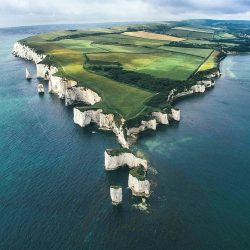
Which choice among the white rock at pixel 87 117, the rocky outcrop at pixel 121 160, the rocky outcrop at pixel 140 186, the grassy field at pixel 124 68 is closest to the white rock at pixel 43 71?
the grassy field at pixel 124 68

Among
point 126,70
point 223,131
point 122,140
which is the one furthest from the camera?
point 126,70

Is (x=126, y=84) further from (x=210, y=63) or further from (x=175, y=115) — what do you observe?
(x=210, y=63)

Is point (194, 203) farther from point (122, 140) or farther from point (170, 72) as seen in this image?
point (170, 72)

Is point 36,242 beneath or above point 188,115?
above

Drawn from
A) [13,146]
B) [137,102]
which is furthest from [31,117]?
[137,102]

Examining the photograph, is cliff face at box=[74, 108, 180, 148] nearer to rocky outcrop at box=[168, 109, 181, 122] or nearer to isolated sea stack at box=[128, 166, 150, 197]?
rocky outcrop at box=[168, 109, 181, 122]

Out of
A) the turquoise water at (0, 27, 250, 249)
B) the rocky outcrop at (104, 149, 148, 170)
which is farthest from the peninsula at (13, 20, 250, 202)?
the turquoise water at (0, 27, 250, 249)
